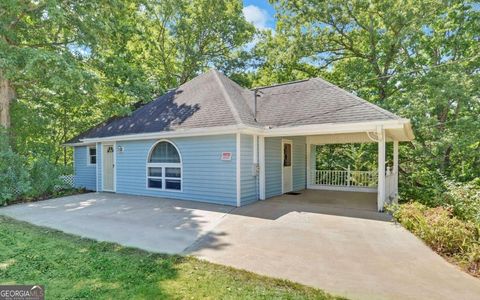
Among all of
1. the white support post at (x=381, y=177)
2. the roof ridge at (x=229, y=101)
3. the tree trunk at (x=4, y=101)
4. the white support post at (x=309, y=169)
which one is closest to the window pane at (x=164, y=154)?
the roof ridge at (x=229, y=101)

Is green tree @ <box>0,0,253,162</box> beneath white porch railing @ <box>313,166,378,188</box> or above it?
above

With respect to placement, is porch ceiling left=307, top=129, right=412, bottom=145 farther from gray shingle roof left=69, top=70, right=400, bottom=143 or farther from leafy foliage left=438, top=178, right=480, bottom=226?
leafy foliage left=438, top=178, right=480, bottom=226

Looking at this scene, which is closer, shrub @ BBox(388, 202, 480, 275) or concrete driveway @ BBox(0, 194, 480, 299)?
concrete driveway @ BBox(0, 194, 480, 299)

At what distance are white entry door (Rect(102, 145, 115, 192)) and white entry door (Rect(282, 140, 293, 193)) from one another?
7.27 meters

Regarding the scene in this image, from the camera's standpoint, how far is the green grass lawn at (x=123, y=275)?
9.99ft

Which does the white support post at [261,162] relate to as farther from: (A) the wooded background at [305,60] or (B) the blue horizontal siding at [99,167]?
(B) the blue horizontal siding at [99,167]

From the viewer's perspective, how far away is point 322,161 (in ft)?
55.8

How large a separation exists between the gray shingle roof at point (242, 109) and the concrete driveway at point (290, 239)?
265 cm

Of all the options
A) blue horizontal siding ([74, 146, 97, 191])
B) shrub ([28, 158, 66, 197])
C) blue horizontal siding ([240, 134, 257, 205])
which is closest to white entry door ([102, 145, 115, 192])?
blue horizontal siding ([74, 146, 97, 191])

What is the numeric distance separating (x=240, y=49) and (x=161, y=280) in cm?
1929

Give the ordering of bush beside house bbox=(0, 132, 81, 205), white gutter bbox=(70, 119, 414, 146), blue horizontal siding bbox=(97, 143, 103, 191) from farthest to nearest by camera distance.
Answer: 1. blue horizontal siding bbox=(97, 143, 103, 191)
2. bush beside house bbox=(0, 132, 81, 205)
3. white gutter bbox=(70, 119, 414, 146)

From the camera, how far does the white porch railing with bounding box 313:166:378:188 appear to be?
12.1 m

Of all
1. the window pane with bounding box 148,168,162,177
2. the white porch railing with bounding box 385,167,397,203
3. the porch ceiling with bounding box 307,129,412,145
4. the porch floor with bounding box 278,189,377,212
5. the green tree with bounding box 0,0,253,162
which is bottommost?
the porch floor with bounding box 278,189,377,212

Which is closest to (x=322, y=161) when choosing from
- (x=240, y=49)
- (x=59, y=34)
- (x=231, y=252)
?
(x=240, y=49)
